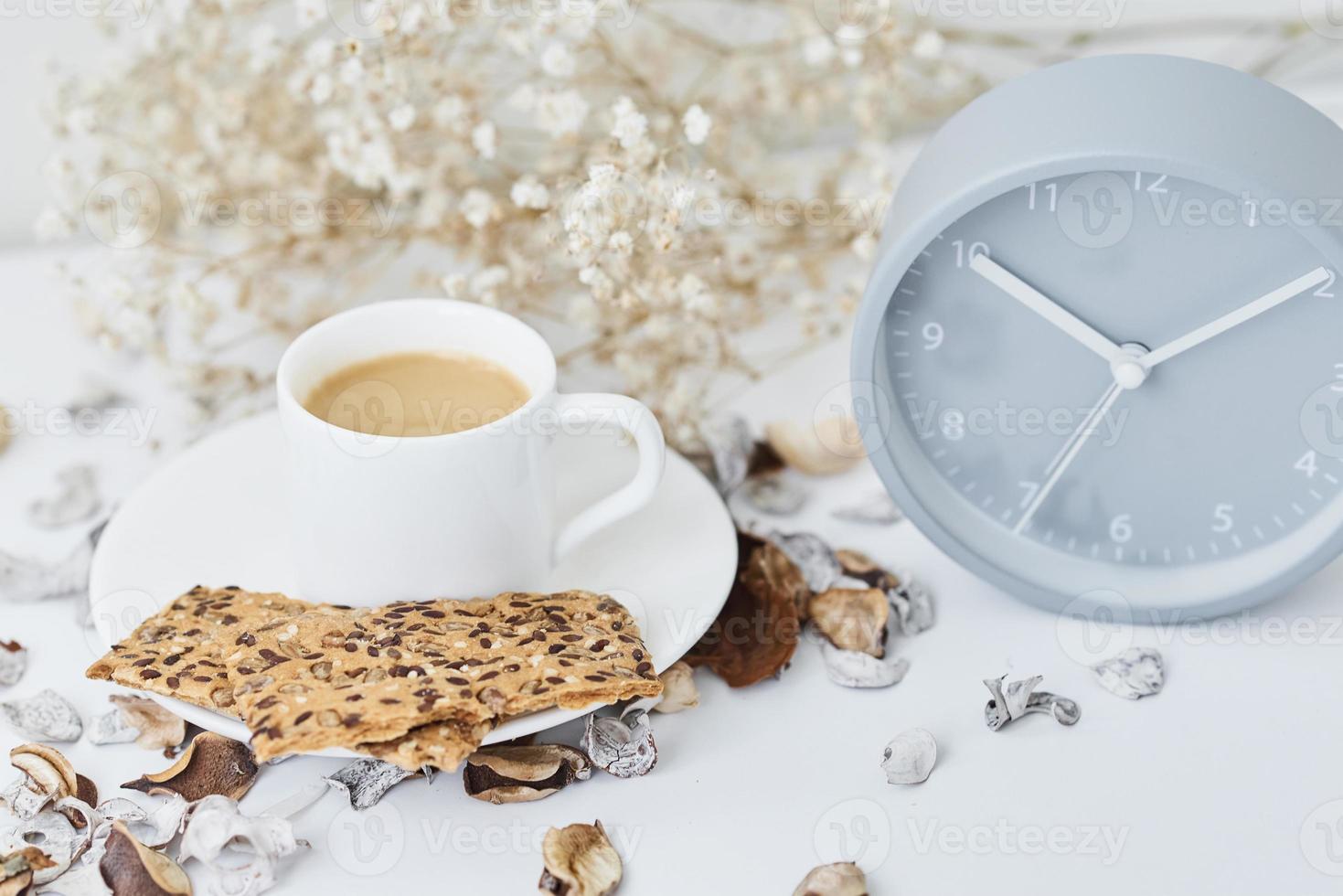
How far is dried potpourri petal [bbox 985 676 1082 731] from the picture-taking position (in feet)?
3.28

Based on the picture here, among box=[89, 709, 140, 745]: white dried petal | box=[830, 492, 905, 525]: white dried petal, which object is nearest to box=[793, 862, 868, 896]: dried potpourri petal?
box=[830, 492, 905, 525]: white dried petal

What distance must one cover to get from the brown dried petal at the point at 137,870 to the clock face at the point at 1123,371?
64 cm

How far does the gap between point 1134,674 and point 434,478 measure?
58 cm

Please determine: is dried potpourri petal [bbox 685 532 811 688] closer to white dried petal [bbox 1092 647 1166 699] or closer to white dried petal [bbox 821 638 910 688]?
white dried petal [bbox 821 638 910 688]

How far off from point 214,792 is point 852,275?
917 millimetres

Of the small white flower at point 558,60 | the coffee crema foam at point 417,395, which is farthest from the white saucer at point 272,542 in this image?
the small white flower at point 558,60

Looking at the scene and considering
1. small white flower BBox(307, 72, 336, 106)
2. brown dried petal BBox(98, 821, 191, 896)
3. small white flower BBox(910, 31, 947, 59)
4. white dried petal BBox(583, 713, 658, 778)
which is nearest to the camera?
brown dried petal BBox(98, 821, 191, 896)

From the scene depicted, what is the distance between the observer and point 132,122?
1466 mm

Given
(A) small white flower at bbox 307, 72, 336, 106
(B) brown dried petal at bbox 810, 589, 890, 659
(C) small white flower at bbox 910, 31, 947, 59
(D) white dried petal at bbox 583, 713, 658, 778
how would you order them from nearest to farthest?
(D) white dried petal at bbox 583, 713, 658, 778 < (B) brown dried petal at bbox 810, 589, 890, 659 < (A) small white flower at bbox 307, 72, 336, 106 < (C) small white flower at bbox 910, 31, 947, 59

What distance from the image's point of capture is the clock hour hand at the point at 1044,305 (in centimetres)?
100

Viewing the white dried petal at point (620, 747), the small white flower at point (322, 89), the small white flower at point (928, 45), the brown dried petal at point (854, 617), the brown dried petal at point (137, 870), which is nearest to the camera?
the brown dried petal at point (137, 870)

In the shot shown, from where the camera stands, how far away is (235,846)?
0.90 meters

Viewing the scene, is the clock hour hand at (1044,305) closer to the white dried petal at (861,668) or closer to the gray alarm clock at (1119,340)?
the gray alarm clock at (1119,340)

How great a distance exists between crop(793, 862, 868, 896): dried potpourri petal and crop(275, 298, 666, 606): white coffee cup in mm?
332
